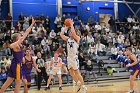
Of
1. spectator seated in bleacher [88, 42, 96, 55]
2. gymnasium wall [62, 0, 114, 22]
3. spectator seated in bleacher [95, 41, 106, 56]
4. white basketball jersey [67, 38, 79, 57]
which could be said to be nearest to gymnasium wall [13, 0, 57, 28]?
gymnasium wall [62, 0, 114, 22]

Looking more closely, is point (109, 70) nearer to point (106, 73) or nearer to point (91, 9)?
point (106, 73)

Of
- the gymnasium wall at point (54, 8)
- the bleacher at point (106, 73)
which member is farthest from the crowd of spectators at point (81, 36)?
the gymnasium wall at point (54, 8)

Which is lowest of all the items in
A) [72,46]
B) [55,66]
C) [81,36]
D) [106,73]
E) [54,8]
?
[106,73]

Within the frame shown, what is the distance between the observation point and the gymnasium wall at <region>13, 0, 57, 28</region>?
27.0 m

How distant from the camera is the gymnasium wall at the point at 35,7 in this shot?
26953mm

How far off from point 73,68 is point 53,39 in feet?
39.7

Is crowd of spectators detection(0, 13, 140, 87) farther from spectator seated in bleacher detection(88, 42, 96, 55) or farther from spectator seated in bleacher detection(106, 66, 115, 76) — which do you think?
spectator seated in bleacher detection(106, 66, 115, 76)

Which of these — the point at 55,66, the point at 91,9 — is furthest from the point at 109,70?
the point at 91,9

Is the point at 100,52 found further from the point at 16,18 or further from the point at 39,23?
the point at 16,18

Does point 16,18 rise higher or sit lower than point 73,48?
higher

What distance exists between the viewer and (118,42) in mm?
25328

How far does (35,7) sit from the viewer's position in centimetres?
2766

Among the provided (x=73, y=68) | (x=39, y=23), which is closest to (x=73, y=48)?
(x=73, y=68)

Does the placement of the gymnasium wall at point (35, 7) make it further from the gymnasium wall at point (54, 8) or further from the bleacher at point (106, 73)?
the bleacher at point (106, 73)
